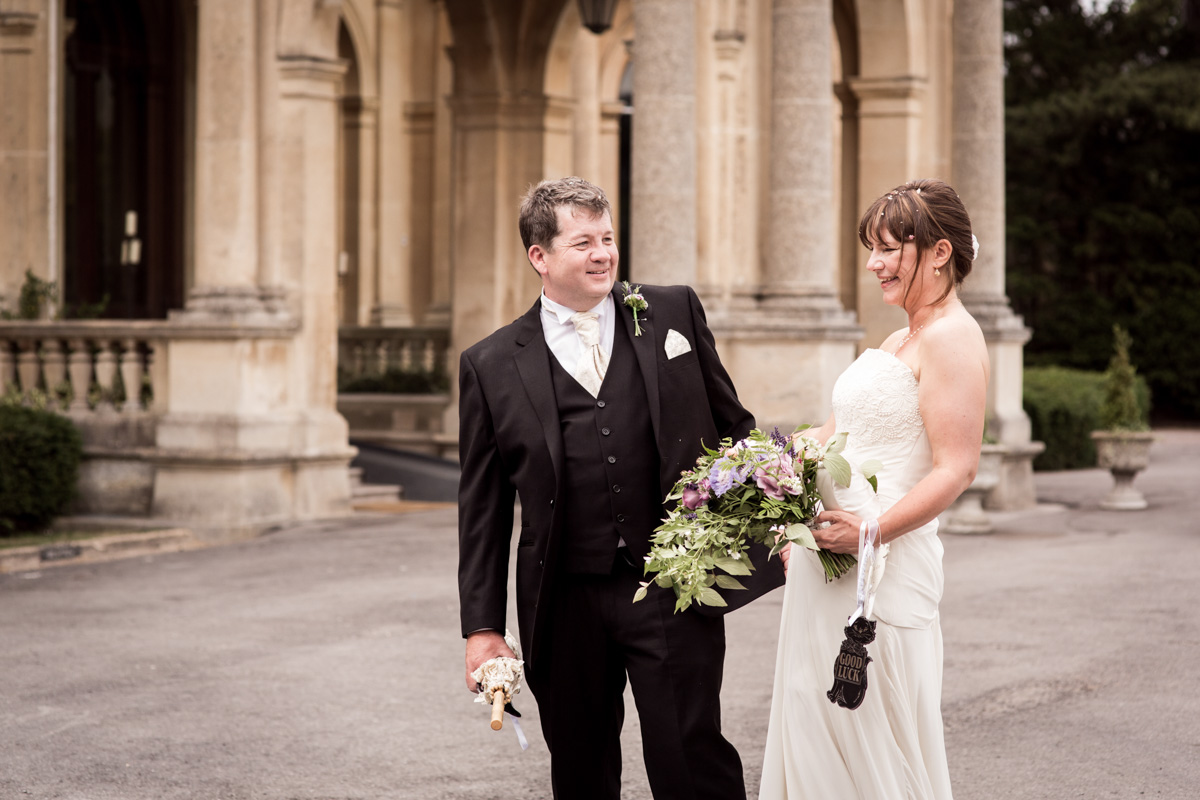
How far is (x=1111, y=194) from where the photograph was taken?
3712 cm

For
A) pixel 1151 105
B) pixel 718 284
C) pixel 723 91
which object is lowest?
pixel 718 284

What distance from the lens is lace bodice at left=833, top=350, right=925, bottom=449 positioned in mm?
3822

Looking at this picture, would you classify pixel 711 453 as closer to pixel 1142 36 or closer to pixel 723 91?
pixel 723 91

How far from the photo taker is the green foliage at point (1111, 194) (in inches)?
1390

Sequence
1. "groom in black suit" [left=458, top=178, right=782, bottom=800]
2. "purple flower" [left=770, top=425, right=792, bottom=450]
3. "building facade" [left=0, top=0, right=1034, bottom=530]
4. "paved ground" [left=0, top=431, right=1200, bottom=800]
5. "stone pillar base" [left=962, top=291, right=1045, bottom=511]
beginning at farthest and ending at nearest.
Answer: "stone pillar base" [left=962, top=291, right=1045, bottom=511] → "building facade" [left=0, top=0, right=1034, bottom=530] → "paved ground" [left=0, top=431, right=1200, bottom=800] → "groom in black suit" [left=458, top=178, right=782, bottom=800] → "purple flower" [left=770, top=425, right=792, bottom=450]

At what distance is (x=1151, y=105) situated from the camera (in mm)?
35031

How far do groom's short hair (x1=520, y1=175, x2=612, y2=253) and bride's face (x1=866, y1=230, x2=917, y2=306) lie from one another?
67 centimetres

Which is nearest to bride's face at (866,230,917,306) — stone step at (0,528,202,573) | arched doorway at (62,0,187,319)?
stone step at (0,528,202,573)

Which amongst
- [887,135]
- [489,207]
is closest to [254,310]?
[489,207]

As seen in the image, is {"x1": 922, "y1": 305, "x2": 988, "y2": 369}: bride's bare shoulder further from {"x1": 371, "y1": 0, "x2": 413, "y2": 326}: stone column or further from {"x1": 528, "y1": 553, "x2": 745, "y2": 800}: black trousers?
{"x1": 371, "y1": 0, "x2": 413, "y2": 326}: stone column

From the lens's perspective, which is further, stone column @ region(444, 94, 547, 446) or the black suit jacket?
stone column @ region(444, 94, 547, 446)

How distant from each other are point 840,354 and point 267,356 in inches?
214

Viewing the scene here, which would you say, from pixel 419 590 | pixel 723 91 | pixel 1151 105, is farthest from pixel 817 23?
pixel 1151 105

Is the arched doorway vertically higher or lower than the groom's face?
higher
